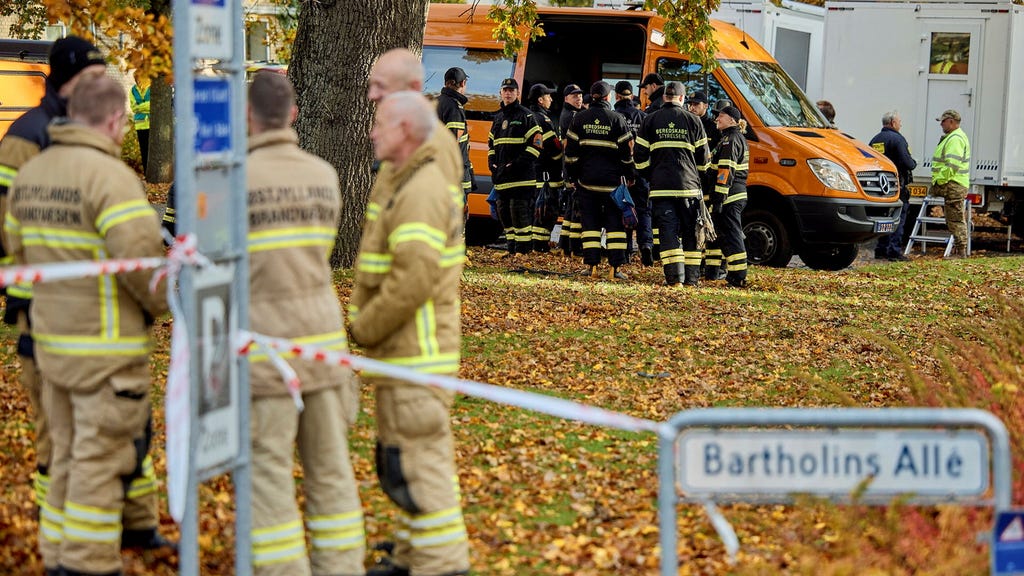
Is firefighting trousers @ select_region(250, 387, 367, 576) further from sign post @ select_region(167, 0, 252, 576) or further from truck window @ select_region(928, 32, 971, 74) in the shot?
truck window @ select_region(928, 32, 971, 74)

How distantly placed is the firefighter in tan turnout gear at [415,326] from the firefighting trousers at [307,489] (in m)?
0.18

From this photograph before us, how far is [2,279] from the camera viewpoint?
4188 millimetres

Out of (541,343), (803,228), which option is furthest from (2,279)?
(803,228)

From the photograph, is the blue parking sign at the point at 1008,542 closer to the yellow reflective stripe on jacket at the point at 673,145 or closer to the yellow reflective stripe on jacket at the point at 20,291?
the yellow reflective stripe on jacket at the point at 20,291

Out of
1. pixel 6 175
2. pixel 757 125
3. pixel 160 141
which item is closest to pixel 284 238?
pixel 6 175

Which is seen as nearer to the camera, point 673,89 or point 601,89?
point 673,89

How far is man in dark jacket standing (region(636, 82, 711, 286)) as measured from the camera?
13672 millimetres

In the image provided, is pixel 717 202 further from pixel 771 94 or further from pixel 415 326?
pixel 415 326

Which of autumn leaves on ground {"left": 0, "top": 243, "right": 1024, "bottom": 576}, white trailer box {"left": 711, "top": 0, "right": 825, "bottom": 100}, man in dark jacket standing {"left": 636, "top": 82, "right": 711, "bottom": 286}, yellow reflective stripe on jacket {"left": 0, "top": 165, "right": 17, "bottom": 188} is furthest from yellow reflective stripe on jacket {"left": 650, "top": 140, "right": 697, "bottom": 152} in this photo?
yellow reflective stripe on jacket {"left": 0, "top": 165, "right": 17, "bottom": 188}

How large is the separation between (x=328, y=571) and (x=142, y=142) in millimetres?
23551

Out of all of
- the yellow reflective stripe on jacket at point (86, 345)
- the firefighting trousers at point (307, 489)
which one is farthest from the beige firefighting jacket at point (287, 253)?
the yellow reflective stripe on jacket at point (86, 345)

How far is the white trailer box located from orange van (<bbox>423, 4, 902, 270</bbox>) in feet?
7.27

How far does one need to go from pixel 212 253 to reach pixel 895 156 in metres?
15.4

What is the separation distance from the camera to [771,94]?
54.0ft
